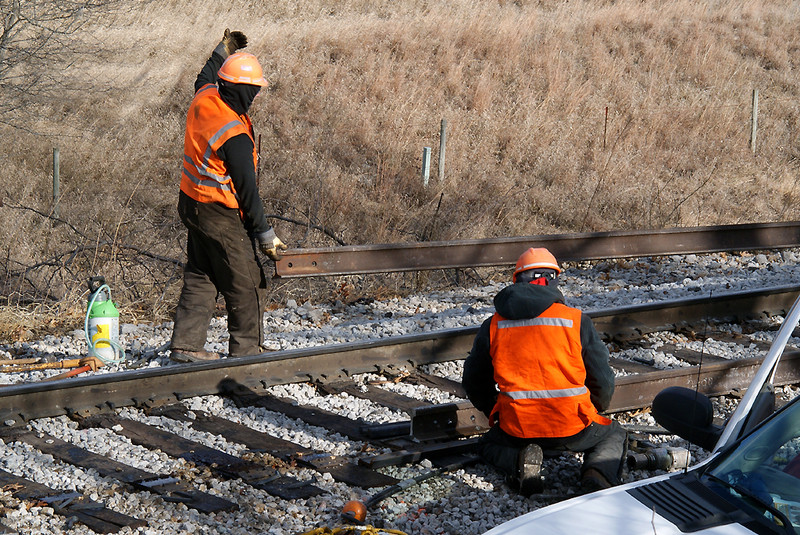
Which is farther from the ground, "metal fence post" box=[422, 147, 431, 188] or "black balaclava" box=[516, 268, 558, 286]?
"black balaclava" box=[516, 268, 558, 286]

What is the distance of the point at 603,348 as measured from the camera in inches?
197

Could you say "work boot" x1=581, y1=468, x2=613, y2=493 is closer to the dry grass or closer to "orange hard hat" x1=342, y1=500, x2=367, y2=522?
"orange hard hat" x1=342, y1=500, x2=367, y2=522

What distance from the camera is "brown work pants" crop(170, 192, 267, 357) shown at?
7.04m

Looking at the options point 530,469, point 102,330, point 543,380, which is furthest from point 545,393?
point 102,330

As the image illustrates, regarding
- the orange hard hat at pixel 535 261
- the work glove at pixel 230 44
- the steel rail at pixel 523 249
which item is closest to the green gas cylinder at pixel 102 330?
the steel rail at pixel 523 249

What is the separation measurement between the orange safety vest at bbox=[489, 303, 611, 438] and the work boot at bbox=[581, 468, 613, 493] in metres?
0.24

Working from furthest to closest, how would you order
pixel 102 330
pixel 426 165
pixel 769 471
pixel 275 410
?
pixel 426 165 < pixel 102 330 < pixel 275 410 < pixel 769 471

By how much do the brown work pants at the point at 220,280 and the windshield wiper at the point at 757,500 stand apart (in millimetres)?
4554

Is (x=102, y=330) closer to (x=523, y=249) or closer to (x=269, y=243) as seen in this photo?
(x=269, y=243)

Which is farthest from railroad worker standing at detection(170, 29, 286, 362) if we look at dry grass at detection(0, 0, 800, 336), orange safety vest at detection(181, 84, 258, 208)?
dry grass at detection(0, 0, 800, 336)

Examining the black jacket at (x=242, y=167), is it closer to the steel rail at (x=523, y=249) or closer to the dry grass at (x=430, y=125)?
the steel rail at (x=523, y=249)

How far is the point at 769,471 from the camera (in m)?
3.11

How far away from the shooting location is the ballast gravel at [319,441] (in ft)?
14.9

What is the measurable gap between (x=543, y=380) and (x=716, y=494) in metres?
1.82
